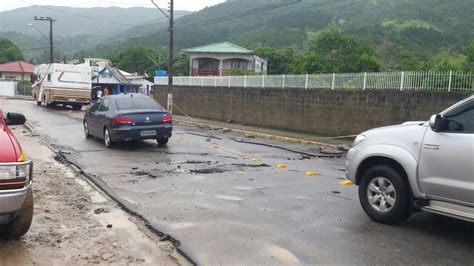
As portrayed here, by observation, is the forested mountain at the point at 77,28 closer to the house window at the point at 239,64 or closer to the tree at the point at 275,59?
the tree at the point at 275,59

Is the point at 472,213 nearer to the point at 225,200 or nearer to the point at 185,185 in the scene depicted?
the point at 225,200

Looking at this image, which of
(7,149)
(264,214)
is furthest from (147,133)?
(7,149)

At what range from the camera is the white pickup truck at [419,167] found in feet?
17.8

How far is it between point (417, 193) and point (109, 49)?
11480 cm

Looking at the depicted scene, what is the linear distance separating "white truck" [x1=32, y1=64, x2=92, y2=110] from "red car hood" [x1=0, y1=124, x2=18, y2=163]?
27.1 metres

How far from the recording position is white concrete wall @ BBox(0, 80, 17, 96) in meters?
62.6

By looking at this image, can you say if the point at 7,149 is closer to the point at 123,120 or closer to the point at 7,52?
the point at 123,120

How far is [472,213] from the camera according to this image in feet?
17.4

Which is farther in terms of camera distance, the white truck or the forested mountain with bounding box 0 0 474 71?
the forested mountain with bounding box 0 0 474 71

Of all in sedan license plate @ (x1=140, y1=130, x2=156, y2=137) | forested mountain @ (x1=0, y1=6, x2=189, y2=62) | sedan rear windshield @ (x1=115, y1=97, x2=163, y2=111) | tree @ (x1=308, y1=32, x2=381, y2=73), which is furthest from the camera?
forested mountain @ (x1=0, y1=6, x2=189, y2=62)

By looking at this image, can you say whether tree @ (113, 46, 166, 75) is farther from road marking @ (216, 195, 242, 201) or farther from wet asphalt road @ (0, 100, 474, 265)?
road marking @ (216, 195, 242, 201)

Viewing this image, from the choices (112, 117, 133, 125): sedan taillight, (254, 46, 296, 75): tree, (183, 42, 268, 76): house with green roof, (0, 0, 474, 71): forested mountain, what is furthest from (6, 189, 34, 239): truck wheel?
(254, 46, 296, 75): tree

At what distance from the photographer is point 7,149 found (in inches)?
191

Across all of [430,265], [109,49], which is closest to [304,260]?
[430,265]
